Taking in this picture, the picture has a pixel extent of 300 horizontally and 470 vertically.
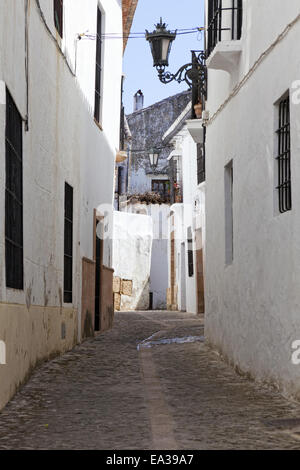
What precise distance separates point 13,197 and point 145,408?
2402mm

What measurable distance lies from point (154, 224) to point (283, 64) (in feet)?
95.0

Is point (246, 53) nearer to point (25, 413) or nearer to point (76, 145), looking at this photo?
point (76, 145)

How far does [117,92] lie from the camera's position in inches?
703

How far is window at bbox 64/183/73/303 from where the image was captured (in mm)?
12270

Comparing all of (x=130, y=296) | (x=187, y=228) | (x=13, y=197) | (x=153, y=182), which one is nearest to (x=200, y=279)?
(x=187, y=228)

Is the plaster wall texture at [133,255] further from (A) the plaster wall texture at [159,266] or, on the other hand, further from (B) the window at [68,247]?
(B) the window at [68,247]

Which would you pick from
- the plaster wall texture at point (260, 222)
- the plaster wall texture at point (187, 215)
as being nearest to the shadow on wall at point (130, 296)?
the plaster wall texture at point (187, 215)

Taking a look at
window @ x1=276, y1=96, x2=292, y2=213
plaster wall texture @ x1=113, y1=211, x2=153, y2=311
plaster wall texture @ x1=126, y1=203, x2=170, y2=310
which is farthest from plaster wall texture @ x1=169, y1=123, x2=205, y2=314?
window @ x1=276, y1=96, x2=292, y2=213

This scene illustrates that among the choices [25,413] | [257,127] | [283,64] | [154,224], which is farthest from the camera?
[154,224]

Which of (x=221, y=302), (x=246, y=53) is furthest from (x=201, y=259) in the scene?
(x=246, y=53)

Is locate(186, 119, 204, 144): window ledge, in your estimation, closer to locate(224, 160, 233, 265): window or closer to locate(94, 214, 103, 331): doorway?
locate(94, 214, 103, 331): doorway

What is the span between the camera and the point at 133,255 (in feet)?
106

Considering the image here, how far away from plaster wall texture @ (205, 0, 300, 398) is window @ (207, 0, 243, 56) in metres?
0.60

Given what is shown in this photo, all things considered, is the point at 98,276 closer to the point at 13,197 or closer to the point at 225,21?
the point at 225,21
